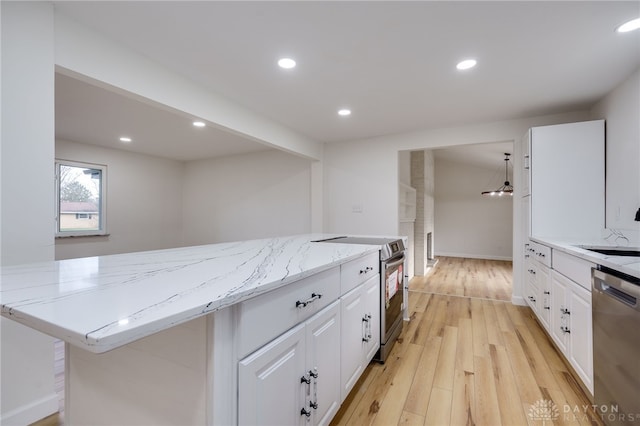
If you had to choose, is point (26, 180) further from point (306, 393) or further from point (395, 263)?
point (395, 263)

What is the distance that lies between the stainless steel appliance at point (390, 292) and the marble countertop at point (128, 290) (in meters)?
0.87

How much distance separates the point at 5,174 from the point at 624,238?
14.2 feet

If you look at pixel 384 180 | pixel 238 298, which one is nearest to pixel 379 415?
pixel 238 298

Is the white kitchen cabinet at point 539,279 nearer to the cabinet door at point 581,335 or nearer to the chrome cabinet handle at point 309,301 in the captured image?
the cabinet door at point 581,335

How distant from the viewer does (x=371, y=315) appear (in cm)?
200

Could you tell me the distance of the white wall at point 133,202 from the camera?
15.8ft

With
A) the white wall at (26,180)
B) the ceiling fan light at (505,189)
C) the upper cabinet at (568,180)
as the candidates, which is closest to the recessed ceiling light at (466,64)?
the upper cabinet at (568,180)

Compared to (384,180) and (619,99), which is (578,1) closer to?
(619,99)

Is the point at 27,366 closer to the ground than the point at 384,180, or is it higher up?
closer to the ground

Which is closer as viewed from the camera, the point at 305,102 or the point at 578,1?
the point at 578,1

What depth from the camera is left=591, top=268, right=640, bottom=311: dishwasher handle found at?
122 cm

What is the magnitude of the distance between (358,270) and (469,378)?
114cm

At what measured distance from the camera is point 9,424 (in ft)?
4.88

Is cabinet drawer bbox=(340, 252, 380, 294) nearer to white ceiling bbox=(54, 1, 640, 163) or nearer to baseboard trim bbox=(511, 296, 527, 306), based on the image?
white ceiling bbox=(54, 1, 640, 163)
